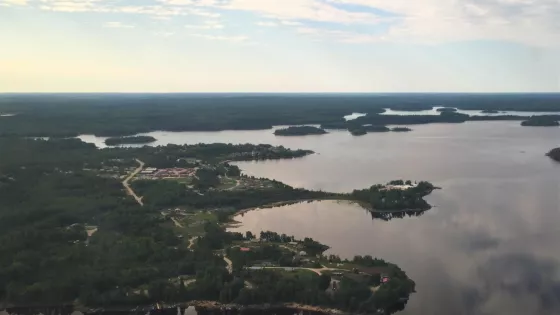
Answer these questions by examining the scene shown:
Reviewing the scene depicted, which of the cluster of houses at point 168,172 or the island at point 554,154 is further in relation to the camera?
the island at point 554,154

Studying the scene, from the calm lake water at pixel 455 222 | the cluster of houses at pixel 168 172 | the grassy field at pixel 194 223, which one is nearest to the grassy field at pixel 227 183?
the cluster of houses at pixel 168 172

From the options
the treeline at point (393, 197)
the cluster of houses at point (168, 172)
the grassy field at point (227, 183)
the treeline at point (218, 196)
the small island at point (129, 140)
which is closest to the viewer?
the treeline at point (393, 197)

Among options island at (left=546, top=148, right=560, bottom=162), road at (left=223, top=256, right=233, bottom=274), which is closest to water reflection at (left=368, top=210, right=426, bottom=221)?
road at (left=223, top=256, right=233, bottom=274)

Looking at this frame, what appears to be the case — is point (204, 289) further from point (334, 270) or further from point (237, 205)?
point (237, 205)

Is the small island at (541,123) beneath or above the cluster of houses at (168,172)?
above

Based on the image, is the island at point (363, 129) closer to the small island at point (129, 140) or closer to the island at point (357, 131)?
the island at point (357, 131)

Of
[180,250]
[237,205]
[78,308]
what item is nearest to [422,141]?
[237,205]

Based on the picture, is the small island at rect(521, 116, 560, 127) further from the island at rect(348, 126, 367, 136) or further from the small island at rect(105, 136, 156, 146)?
the small island at rect(105, 136, 156, 146)

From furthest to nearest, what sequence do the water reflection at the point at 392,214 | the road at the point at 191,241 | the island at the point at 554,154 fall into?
1. the island at the point at 554,154
2. the water reflection at the point at 392,214
3. the road at the point at 191,241
